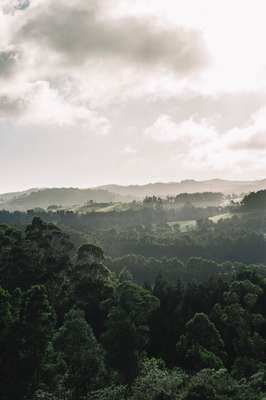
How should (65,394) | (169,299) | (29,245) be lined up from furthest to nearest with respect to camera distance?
(29,245)
(169,299)
(65,394)

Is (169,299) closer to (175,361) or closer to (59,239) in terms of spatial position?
(175,361)

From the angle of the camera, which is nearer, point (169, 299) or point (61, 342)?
point (61, 342)

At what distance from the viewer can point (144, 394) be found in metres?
38.2

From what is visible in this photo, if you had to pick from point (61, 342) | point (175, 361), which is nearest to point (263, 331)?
point (175, 361)

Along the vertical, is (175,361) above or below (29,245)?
below

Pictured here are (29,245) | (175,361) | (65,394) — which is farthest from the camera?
(29,245)

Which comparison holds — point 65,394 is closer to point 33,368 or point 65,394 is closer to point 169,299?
point 33,368

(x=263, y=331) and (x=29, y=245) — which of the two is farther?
(x=29, y=245)

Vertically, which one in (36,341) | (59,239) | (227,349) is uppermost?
(59,239)

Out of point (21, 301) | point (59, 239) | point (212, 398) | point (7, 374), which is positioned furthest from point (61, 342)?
point (59, 239)

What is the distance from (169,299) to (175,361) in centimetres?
1814

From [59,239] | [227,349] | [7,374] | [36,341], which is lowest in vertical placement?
[227,349]

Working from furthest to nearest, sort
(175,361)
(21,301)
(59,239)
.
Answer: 1. (59,239)
2. (175,361)
3. (21,301)

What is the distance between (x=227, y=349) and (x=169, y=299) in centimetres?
1616
